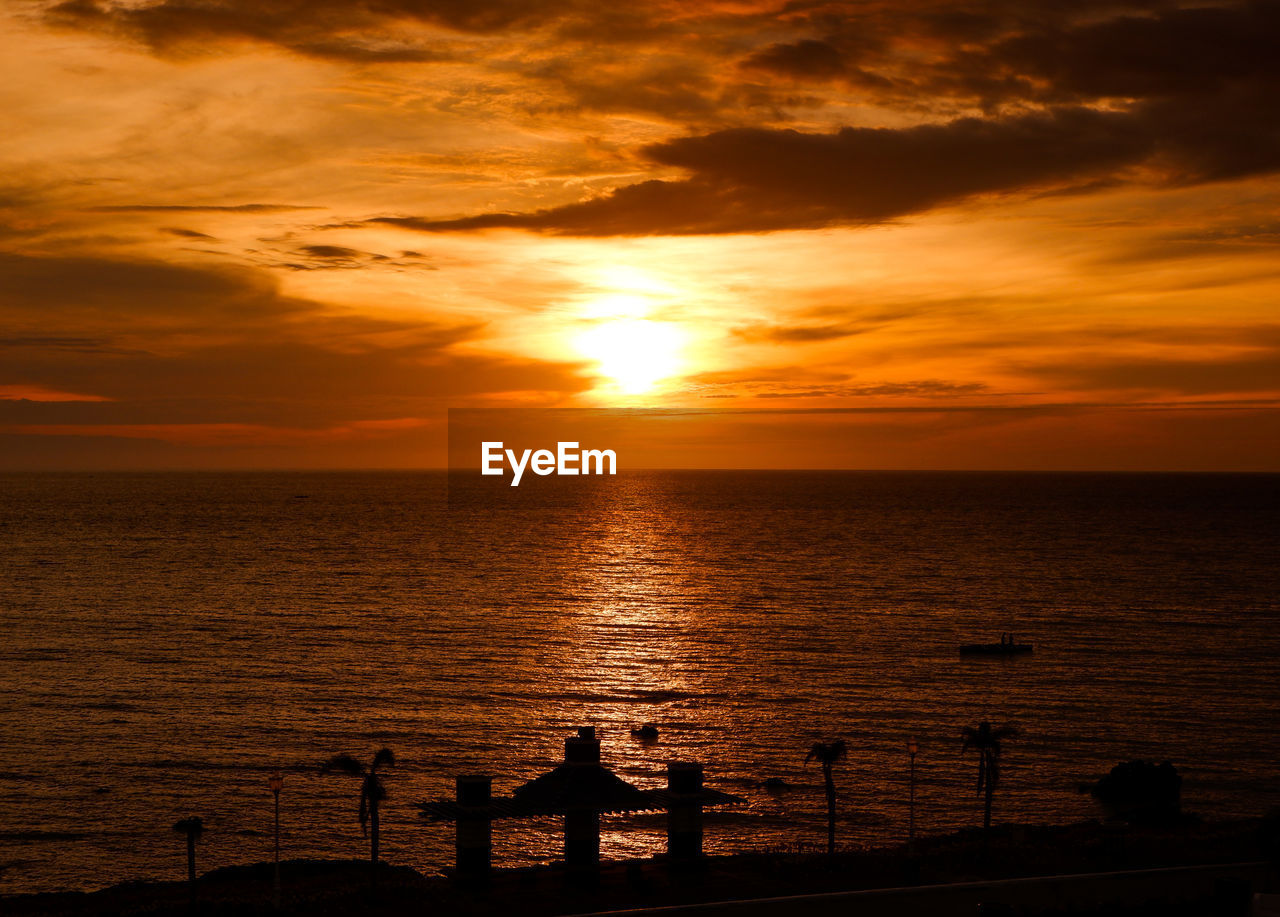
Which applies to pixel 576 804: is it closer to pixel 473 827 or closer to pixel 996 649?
pixel 473 827

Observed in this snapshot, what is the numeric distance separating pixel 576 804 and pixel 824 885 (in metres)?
7.16

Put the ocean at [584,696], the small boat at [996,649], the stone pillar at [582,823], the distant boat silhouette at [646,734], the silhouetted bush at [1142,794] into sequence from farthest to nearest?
the small boat at [996,649] → the distant boat silhouette at [646,734] → the ocean at [584,696] → the silhouetted bush at [1142,794] → the stone pillar at [582,823]

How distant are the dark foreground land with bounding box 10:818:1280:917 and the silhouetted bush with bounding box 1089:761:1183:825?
5078 millimetres

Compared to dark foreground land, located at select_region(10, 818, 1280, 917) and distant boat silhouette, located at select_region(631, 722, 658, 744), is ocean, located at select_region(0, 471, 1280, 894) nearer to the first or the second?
distant boat silhouette, located at select_region(631, 722, 658, 744)

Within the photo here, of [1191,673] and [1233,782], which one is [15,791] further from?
[1191,673]

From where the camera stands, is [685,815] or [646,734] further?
[646,734]

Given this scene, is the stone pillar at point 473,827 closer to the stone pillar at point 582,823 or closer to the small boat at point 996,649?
the stone pillar at point 582,823

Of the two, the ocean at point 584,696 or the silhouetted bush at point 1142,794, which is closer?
the silhouetted bush at point 1142,794

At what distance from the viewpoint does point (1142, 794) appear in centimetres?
4841

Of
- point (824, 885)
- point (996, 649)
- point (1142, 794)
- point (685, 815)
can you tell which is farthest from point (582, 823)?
point (996, 649)

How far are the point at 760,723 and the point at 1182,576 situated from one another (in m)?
93.1

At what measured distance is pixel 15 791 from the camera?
5200 centimetres

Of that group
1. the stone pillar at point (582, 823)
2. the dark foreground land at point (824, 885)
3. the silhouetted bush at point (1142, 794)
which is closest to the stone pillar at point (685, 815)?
the dark foreground land at point (824, 885)

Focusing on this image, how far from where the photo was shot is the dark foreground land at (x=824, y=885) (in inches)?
926
